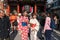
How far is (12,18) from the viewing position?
64.0 feet

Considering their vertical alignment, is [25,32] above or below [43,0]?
below

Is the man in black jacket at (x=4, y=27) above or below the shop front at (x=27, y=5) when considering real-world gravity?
below

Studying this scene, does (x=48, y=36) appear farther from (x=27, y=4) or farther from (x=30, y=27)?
(x=27, y=4)

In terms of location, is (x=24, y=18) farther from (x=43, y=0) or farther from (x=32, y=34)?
(x=43, y=0)

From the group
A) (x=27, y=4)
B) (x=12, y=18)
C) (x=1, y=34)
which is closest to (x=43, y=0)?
(x=27, y=4)

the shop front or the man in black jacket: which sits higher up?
the shop front

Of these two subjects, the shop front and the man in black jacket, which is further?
the shop front

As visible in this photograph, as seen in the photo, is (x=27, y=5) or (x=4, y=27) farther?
(x=27, y=5)

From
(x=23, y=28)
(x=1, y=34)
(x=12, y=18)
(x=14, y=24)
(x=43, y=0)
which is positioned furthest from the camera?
(x=43, y=0)

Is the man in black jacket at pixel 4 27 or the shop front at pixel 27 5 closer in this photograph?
the man in black jacket at pixel 4 27

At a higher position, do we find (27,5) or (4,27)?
(27,5)

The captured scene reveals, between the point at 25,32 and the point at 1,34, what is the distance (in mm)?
2198

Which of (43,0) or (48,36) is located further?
(43,0)

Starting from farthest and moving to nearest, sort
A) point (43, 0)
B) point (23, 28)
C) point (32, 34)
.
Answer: point (43, 0), point (32, 34), point (23, 28)
